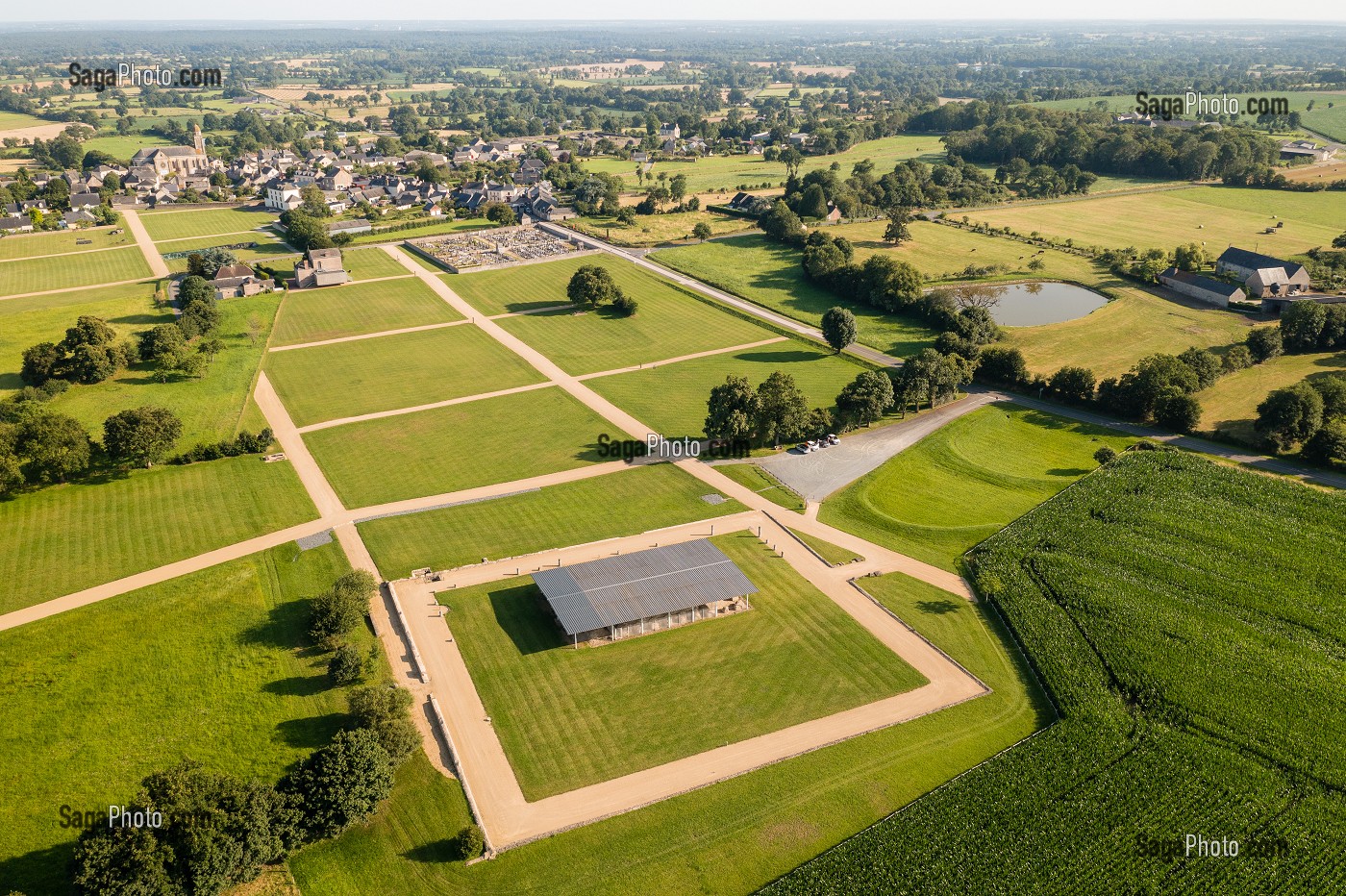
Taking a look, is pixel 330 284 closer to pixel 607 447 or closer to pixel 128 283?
pixel 128 283

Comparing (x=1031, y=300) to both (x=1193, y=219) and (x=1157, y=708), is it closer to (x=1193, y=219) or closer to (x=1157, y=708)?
(x=1193, y=219)

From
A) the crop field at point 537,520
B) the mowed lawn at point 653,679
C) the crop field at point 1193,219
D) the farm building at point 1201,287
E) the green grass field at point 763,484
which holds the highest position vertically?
the crop field at point 1193,219

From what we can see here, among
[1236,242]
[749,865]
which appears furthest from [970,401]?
[1236,242]

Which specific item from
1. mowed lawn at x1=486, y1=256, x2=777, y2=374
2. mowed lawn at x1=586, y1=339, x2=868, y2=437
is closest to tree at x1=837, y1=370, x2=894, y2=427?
mowed lawn at x1=586, y1=339, x2=868, y2=437

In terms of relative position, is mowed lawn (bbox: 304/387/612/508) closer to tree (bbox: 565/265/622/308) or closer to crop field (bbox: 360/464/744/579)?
crop field (bbox: 360/464/744/579)

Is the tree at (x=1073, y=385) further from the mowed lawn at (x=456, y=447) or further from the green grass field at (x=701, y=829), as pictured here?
the green grass field at (x=701, y=829)

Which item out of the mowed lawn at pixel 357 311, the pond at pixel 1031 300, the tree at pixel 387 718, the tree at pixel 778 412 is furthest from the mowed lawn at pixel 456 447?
the pond at pixel 1031 300
